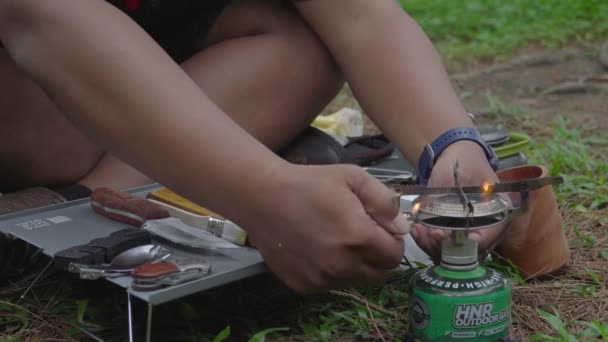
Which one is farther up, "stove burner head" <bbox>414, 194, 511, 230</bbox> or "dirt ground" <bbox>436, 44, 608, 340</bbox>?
"stove burner head" <bbox>414, 194, 511, 230</bbox>

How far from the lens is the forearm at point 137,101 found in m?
1.17

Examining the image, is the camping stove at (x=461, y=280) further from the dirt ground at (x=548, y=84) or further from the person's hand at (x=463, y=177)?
the dirt ground at (x=548, y=84)

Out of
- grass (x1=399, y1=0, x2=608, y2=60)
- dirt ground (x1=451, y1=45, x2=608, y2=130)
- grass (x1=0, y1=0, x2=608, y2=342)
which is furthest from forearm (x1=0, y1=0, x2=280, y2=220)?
grass (x1=399, y1=0, x2=608, y2=60)

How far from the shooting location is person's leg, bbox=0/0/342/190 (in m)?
1.74

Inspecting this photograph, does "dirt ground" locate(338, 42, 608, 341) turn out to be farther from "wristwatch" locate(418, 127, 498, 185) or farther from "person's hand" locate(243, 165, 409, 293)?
"person's hand" locate(243, 165, 409, 293)

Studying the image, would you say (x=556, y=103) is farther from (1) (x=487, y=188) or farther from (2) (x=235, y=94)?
(1) (x=487, y=188)

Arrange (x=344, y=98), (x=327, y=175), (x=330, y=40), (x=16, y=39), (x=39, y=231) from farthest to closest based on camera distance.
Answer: (x=344, y=98) → (x=330, y=40) → (x=39, y=231) → (x=16, y=39) → (x=327, y=175)

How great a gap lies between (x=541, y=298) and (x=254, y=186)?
0.62 m

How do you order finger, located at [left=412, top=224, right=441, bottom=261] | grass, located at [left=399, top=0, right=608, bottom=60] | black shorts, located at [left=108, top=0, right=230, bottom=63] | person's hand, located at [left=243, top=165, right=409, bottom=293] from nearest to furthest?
person's hand, located at [left=243, top=165, right=409, bottom=293]
finger, located at [left=412, top=224, right=441, bottom=261]
black shorts, located at [left=108, top=0, right=230, bottom=63]
grass, located at [left=399, top=0, right=608, bottom=60]

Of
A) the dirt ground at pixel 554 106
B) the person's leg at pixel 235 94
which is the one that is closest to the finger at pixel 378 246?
the dirt ground at pixel 554 106

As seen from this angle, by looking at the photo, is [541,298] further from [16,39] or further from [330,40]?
[16,39]

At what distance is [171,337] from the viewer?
1.34 meters

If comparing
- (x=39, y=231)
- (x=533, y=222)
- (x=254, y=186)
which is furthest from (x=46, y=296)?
(x=533, y=222)

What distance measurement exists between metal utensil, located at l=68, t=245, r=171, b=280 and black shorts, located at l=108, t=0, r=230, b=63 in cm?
58
